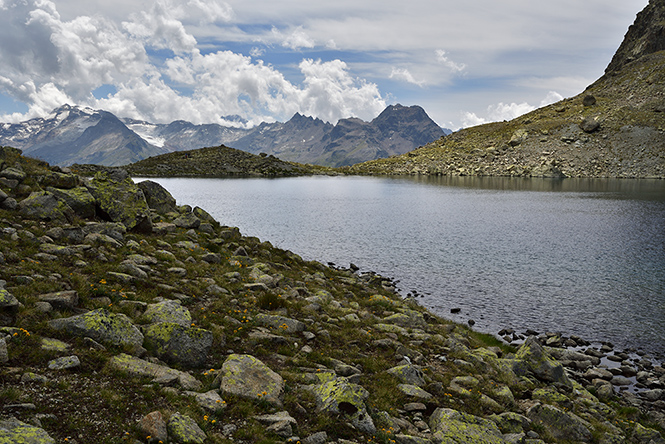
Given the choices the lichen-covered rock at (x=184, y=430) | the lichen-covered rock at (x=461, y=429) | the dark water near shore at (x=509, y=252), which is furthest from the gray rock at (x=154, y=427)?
the dark water near shore at (x=509, y=252)

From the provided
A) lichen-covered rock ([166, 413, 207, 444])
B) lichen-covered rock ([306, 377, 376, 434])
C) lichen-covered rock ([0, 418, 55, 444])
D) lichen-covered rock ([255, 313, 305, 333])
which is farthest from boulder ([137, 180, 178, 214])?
lichen-covered rock ([0, 418, 55, 444])

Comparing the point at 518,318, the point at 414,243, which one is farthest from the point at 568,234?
the point at 518,318

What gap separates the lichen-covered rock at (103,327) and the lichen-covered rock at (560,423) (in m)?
14.8

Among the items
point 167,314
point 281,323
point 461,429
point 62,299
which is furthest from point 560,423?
point 62,299

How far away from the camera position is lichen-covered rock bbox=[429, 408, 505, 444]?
1153 cm

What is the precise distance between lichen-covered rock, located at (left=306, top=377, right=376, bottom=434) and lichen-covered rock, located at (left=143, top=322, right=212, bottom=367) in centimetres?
386

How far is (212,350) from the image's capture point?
43.8ft

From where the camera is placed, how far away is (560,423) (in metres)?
14.3

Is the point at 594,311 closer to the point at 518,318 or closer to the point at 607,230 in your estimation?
the point at 518,318

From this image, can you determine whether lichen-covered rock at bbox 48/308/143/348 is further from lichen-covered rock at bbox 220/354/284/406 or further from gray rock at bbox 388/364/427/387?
gray rock at bbox 388/364/427/387

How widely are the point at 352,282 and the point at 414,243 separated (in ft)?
79.1

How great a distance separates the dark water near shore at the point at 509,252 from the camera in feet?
101

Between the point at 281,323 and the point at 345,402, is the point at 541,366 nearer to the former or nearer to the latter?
the point at 345,402

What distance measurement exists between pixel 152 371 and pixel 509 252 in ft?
157
